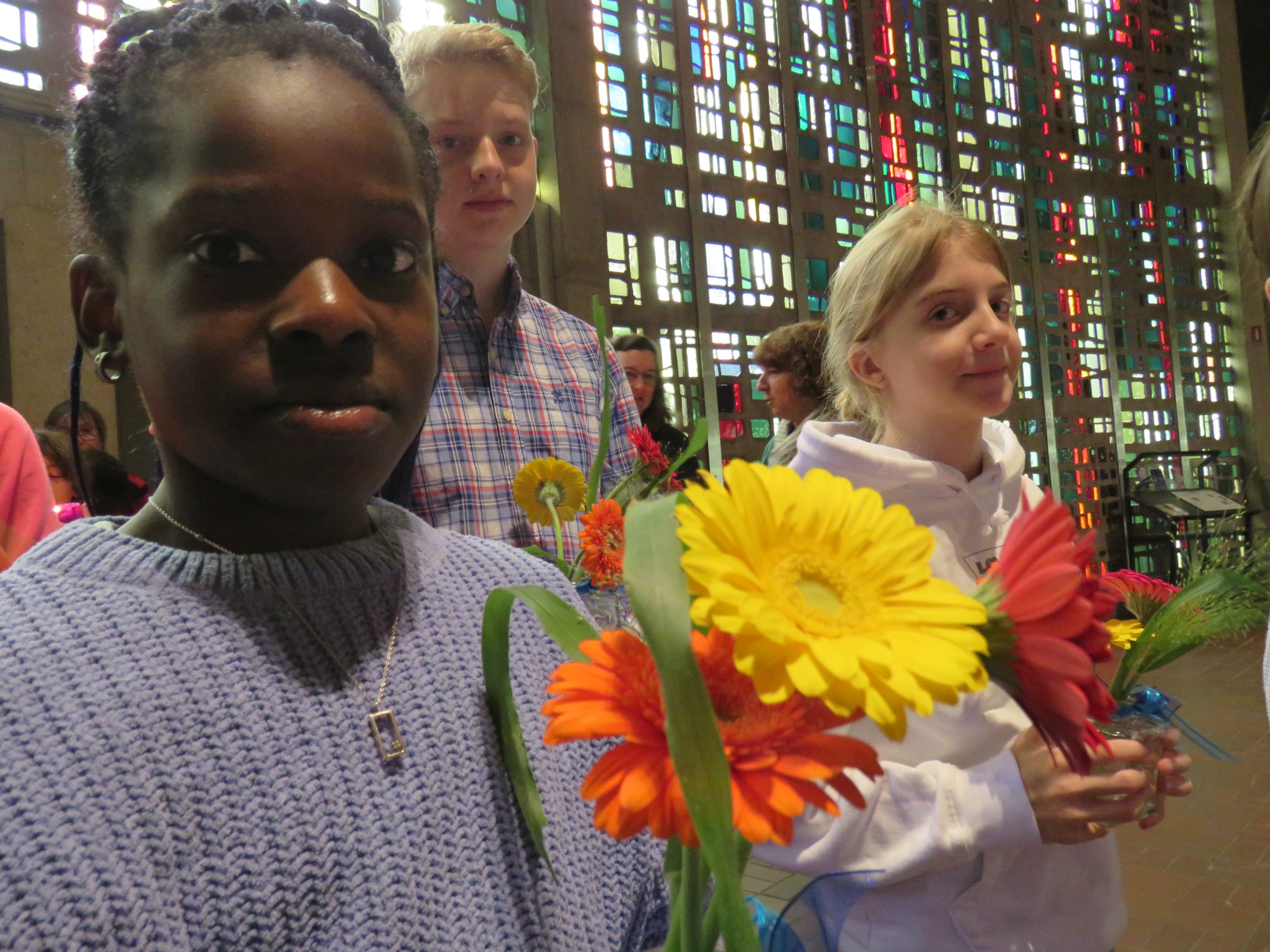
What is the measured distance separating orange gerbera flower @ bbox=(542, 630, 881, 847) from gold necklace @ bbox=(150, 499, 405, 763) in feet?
1.01

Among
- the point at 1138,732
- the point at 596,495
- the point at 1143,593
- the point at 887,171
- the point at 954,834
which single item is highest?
the point at 887,171

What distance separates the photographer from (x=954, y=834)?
3.20 ft

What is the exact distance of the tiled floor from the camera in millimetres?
2559

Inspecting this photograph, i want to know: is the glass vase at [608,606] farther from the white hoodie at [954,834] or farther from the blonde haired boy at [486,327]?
the blonde haired boy at [486,327]

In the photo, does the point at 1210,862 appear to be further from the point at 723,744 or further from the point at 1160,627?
the point at 723,744

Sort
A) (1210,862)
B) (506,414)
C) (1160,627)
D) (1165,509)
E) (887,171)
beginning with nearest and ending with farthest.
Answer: (1160,627) → (506,414) → (1210,862) → (887,171) → (1165,509)

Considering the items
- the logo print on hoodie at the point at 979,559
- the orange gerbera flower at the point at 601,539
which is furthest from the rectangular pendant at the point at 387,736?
the logo print on hoodie at the point at 979,559

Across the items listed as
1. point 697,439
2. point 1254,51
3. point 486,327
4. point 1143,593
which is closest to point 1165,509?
point 1254,51

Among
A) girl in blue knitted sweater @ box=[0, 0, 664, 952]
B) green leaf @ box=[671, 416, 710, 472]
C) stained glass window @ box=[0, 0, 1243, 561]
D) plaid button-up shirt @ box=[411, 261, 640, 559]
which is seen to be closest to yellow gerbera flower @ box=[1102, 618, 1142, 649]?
green leaf @ box=[671, 416, 710, 472]

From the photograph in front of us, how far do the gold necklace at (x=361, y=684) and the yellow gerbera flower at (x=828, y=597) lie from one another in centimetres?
35

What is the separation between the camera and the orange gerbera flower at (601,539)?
843 millimetres

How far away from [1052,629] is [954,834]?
768mm

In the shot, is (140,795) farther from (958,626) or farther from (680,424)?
(680,424)

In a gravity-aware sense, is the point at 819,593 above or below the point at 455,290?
below
